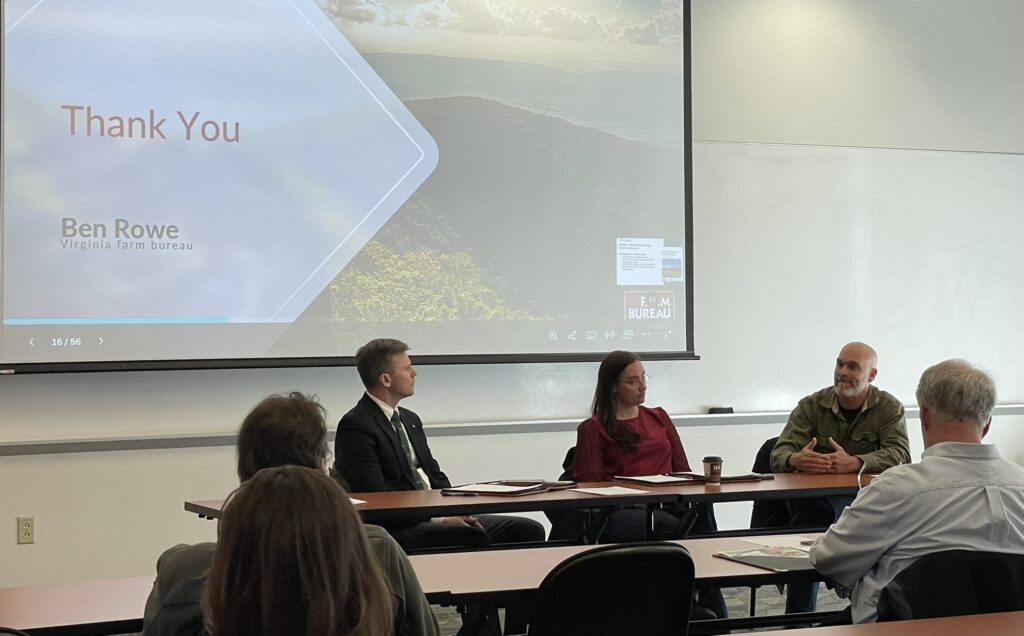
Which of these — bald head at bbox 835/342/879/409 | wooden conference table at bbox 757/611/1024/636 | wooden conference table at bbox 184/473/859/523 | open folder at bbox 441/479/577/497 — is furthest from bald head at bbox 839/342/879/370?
wooden conference table at bbox 757/611/1024/636

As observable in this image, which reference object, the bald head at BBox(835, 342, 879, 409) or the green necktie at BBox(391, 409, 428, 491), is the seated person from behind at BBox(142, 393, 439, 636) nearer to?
the green necktie at BBox(391, 409, 428, 491)

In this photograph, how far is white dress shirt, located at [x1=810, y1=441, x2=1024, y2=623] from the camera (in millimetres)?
2830

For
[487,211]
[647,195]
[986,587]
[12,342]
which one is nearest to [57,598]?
[986,587]

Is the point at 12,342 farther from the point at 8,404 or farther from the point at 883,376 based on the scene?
the point at 883,376

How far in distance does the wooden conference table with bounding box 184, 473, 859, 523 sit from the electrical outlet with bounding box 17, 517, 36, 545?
1459 mm

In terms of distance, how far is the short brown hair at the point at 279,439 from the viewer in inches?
95.6

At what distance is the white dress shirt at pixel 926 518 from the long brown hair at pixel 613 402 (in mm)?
2147

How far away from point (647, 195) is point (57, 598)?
4.52 meters

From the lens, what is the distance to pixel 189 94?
5613mm

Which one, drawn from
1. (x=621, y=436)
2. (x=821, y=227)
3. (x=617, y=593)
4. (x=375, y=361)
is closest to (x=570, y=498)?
(x=621, y=436)

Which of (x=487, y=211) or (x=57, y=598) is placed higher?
(x=487, y=211)

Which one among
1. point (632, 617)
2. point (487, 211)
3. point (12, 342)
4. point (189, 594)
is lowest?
point (632, 617)

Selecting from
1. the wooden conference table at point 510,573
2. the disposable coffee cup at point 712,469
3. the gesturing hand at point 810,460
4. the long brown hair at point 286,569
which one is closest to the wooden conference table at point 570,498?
the disposable coffee cup at point 712,469

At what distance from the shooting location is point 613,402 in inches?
201
